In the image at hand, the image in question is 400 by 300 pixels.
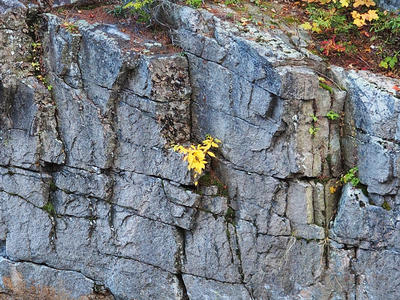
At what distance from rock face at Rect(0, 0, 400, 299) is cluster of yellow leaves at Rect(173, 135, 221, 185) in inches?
5.9

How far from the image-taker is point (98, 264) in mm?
8539

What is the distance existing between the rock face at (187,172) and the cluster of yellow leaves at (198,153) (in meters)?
0.15

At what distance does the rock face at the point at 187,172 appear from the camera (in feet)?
22.6

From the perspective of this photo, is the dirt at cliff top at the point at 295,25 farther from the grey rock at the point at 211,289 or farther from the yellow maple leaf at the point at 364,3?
the grey rock at the point at 211,289

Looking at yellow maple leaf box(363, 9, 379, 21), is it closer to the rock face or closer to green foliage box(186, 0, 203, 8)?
the rock face

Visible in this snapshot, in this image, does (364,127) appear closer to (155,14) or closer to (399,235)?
(399,235)

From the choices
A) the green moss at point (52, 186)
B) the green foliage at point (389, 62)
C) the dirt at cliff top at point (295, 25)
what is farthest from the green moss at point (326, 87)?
the green moss at point (52, 186)

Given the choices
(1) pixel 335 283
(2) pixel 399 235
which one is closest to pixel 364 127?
(2) pixel 399 235

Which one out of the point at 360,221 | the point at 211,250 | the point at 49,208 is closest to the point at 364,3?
the point at 360,221

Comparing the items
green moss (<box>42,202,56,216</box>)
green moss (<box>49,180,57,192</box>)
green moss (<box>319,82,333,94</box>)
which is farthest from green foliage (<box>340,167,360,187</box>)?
green moss (<box>42,202,56,216</box>)

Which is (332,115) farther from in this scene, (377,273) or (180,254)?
(180,254)

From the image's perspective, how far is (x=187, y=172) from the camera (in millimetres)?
7508

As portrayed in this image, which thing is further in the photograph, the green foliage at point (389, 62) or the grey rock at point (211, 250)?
the grey rock at point (211, 250)

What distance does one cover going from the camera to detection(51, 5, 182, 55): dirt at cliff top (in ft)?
25.1
